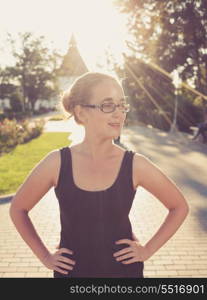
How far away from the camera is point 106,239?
2.08 meters

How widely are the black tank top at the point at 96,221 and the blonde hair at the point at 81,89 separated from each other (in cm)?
30

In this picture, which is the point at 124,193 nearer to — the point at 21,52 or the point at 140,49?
the point at 140,49

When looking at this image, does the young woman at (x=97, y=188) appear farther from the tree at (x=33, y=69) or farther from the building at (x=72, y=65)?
the building at (x=72, y=65)

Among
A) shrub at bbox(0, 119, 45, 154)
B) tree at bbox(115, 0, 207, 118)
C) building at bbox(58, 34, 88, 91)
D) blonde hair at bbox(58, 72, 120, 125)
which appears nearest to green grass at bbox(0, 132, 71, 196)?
shrub at bbox(0, 119, 45, 154)

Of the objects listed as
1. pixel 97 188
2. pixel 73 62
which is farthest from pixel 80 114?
pixel 73 62

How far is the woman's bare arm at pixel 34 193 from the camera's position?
83.5 inches

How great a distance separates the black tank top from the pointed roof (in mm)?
82432

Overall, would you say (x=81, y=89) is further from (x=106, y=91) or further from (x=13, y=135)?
(x=13, y=135)

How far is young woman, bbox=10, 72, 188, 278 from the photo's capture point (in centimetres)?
206

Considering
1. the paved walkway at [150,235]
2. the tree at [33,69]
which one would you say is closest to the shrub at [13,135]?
the paved walkway at [150,235]

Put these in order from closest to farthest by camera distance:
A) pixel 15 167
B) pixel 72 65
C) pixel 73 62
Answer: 1. pixel 15 167
2. pixel 72 65
3. pixel 73 62

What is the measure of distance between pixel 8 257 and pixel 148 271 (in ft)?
6.27

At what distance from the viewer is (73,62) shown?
91062mm

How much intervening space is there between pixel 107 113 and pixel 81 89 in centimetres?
20
